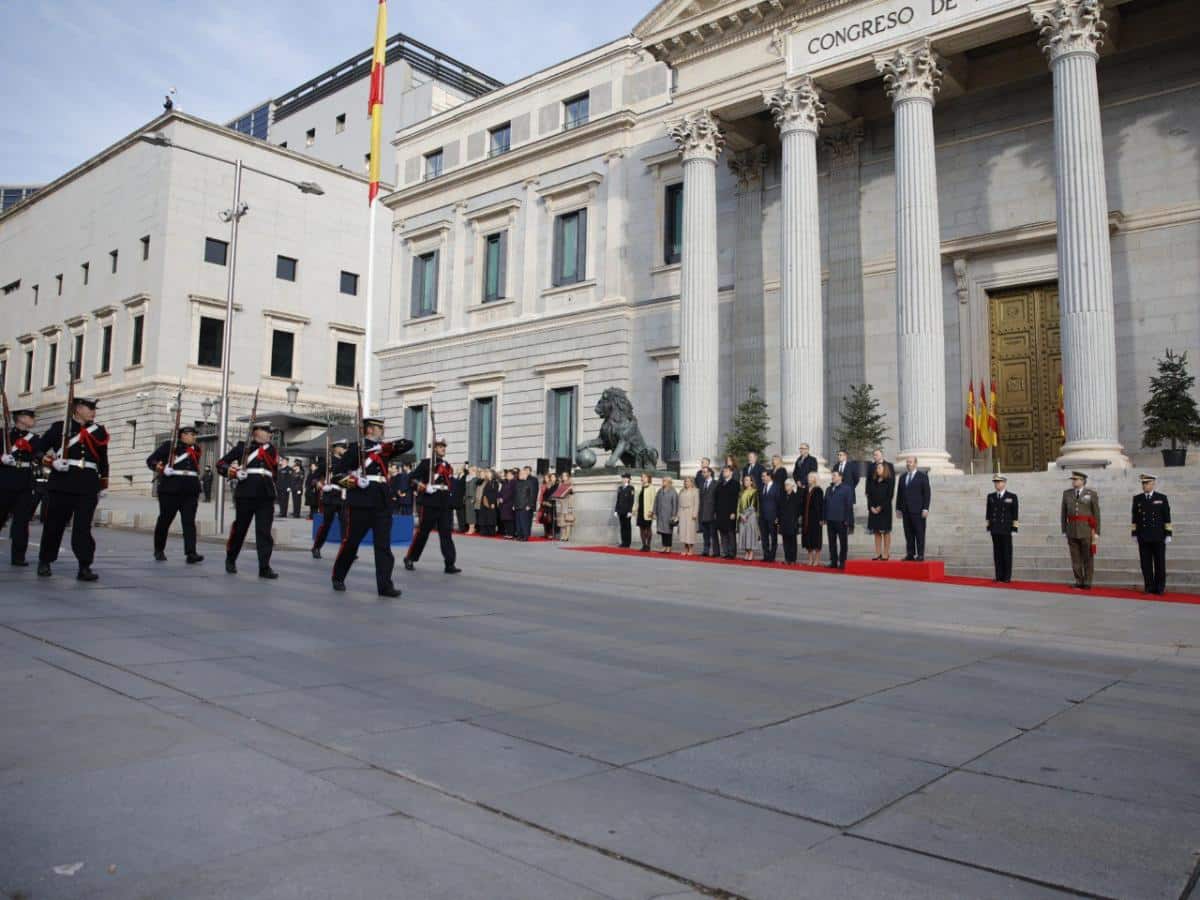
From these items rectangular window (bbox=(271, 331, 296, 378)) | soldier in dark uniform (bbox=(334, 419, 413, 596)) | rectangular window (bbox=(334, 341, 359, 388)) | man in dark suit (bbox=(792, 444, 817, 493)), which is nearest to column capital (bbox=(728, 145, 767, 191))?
man in dark suit (bbox=(792, 444, 817, 493))

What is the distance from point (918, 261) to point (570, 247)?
Result: 48.9 feet

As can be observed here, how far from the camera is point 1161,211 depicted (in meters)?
21.8

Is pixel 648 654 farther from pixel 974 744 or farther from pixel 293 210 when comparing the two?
pixel 293 210

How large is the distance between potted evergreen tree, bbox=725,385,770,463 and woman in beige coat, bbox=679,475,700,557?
170 inches

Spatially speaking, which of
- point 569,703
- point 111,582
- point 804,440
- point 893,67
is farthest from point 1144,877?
point 893,67

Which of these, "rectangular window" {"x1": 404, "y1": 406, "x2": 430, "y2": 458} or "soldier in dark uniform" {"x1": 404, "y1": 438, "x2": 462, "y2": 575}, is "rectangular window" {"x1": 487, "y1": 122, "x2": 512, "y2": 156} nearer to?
"rectangular window" {"x1": 404, "y1": 406, "x2": 430, "y2": 458}

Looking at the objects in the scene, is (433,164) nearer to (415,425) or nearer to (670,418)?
(415,425)

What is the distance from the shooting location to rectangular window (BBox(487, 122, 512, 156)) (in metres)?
36.0

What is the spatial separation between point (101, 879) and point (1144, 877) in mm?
3306

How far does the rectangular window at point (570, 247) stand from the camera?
1288 inches

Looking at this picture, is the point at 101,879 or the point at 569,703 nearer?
the point at 101,879

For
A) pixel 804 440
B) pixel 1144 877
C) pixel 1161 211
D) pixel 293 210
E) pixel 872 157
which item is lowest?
pixel 1144 877

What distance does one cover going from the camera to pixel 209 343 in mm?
51469

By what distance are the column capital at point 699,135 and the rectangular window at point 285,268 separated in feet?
115
